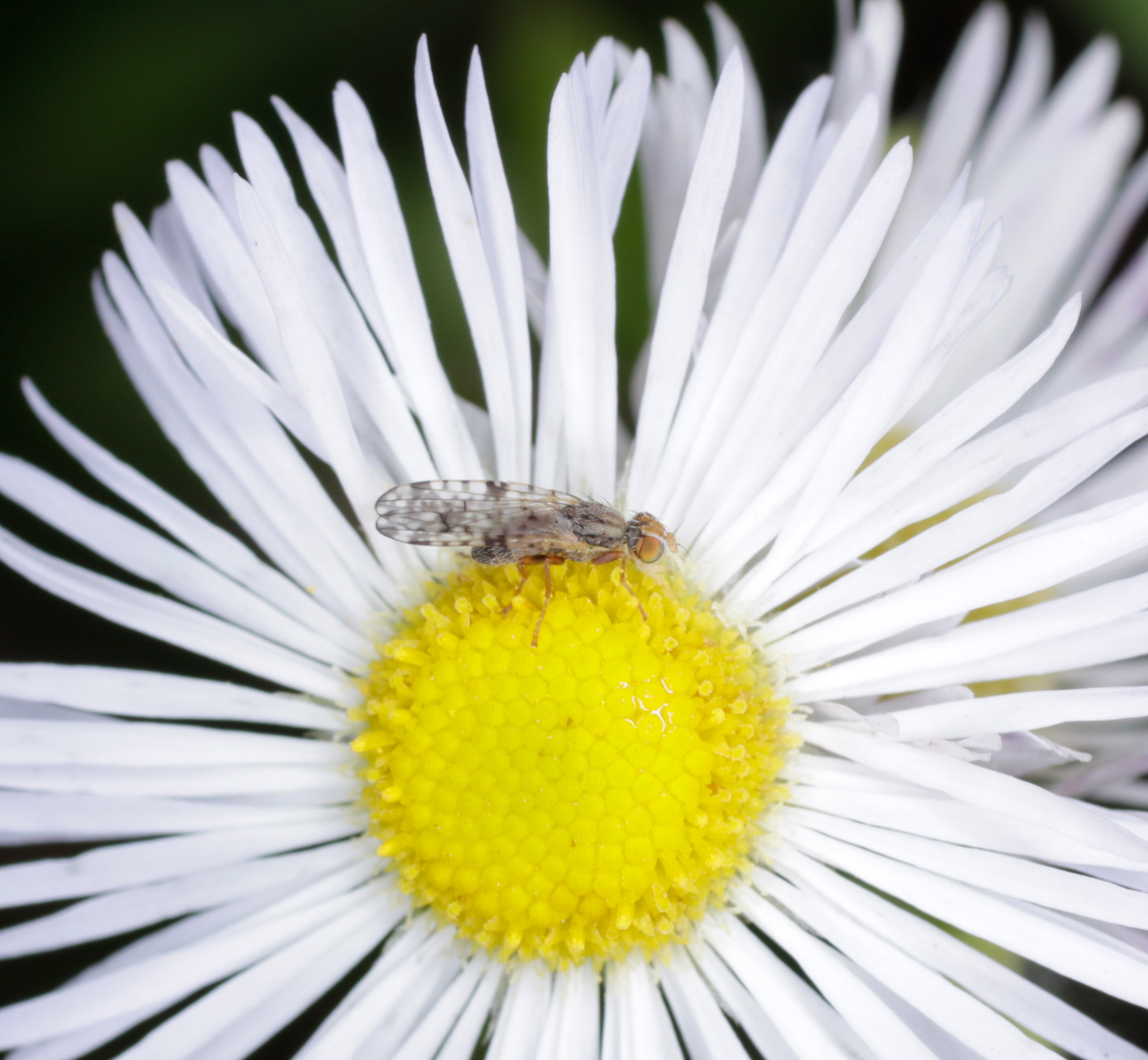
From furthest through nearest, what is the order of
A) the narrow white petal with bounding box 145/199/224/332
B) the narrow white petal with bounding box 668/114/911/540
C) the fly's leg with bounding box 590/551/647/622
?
the narrow white petal with bounding box 145/199/224/332 < the fly's leg with bounding box 590/551/647/622 < the narrow white petal with bounding box 668/114/911/540

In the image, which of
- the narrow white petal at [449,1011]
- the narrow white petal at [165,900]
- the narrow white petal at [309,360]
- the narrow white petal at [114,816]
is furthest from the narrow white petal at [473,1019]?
the narrow white petal at [309,360]

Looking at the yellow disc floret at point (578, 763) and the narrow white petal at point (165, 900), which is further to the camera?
the yellow disc floret at point (578, 763)

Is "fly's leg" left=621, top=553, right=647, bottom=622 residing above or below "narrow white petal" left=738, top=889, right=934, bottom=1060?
above

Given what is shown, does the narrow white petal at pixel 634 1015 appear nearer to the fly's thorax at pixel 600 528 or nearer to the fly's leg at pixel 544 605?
the fly's leg at pixel 544 605

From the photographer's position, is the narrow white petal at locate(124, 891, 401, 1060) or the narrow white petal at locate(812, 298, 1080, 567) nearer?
the narrow white petal at locate(812, 298, 1080, 567)

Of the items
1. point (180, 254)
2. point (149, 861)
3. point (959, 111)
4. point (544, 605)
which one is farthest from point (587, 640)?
point (959, 111)

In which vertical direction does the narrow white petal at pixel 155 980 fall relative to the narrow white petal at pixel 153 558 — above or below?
below

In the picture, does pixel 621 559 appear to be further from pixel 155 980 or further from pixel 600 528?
pixel 155 980

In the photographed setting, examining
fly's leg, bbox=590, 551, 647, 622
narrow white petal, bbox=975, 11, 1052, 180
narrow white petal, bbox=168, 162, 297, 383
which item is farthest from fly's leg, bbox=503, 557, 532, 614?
narrow white petal, bbox=975, 11, 1052, 180

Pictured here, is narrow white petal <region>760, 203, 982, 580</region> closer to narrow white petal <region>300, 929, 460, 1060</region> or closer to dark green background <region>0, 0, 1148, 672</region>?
narrow white petal <region>300, 929, 460, 1060</region>

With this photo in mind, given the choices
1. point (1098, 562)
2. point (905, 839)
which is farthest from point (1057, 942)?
point (1098, 562)
